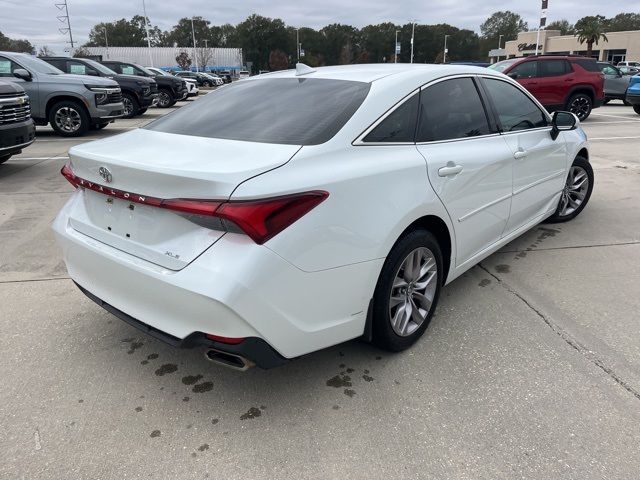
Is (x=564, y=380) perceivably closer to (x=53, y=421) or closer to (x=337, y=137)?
(x=337, y=137)

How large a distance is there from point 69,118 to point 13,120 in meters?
4.77

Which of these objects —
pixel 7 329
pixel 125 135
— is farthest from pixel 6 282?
pixel 125 135

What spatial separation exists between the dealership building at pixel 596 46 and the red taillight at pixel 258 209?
192 ft

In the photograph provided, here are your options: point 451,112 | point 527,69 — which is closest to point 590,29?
point 527,69

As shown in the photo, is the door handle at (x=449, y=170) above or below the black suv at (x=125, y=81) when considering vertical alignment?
below

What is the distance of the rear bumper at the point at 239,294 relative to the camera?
200 cm

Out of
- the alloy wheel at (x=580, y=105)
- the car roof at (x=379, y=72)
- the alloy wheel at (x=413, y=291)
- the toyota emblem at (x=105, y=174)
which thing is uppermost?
the car roof at (x=379, y=72)

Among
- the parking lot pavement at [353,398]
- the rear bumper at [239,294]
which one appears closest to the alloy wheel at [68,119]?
the parking lot pavement at [353,398]

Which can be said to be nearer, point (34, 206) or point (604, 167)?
point (34, 206)

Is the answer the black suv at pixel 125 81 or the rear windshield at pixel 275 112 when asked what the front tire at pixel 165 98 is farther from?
the rear windshield at pixel 275 112

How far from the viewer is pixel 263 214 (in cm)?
199

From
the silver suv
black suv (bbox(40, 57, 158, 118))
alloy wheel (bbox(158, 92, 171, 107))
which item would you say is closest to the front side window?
the silver suv

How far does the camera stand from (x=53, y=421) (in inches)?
94.1

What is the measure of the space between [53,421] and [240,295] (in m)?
1.24
